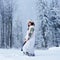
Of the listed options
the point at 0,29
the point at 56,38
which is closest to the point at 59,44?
the point at 56,38

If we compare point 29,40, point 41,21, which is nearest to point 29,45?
point 29,40

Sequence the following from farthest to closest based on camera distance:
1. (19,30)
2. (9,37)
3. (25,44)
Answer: (19,30) < (9,37) < (25,44)

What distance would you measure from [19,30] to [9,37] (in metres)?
11.7

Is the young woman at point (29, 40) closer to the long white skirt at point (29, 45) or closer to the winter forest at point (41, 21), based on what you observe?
the long white skirt at point (29, 45)

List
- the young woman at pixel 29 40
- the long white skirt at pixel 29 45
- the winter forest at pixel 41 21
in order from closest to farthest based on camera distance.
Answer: the young woman at pixel 29 40, the long white skirt at pixel 29 45, the winter forest at pixel 41 21

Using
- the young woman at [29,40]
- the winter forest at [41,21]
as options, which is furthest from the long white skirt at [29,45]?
the winter forest at [41,21]

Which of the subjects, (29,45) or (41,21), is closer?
(29,45)

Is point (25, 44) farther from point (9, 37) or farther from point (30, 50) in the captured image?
point (9, 37)

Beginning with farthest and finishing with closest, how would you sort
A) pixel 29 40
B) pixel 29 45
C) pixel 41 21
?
pixel 41 21 < pixel 29 45 < pixel 29 40

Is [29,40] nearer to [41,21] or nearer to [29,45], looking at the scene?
[29,45]

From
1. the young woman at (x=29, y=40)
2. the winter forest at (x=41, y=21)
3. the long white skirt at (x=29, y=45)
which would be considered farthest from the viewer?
the winter forest at (x=41, y=21)

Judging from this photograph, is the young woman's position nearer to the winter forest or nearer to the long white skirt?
the long white skirt

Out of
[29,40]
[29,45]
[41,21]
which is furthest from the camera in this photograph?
[41,21]

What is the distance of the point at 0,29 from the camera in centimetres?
5459
